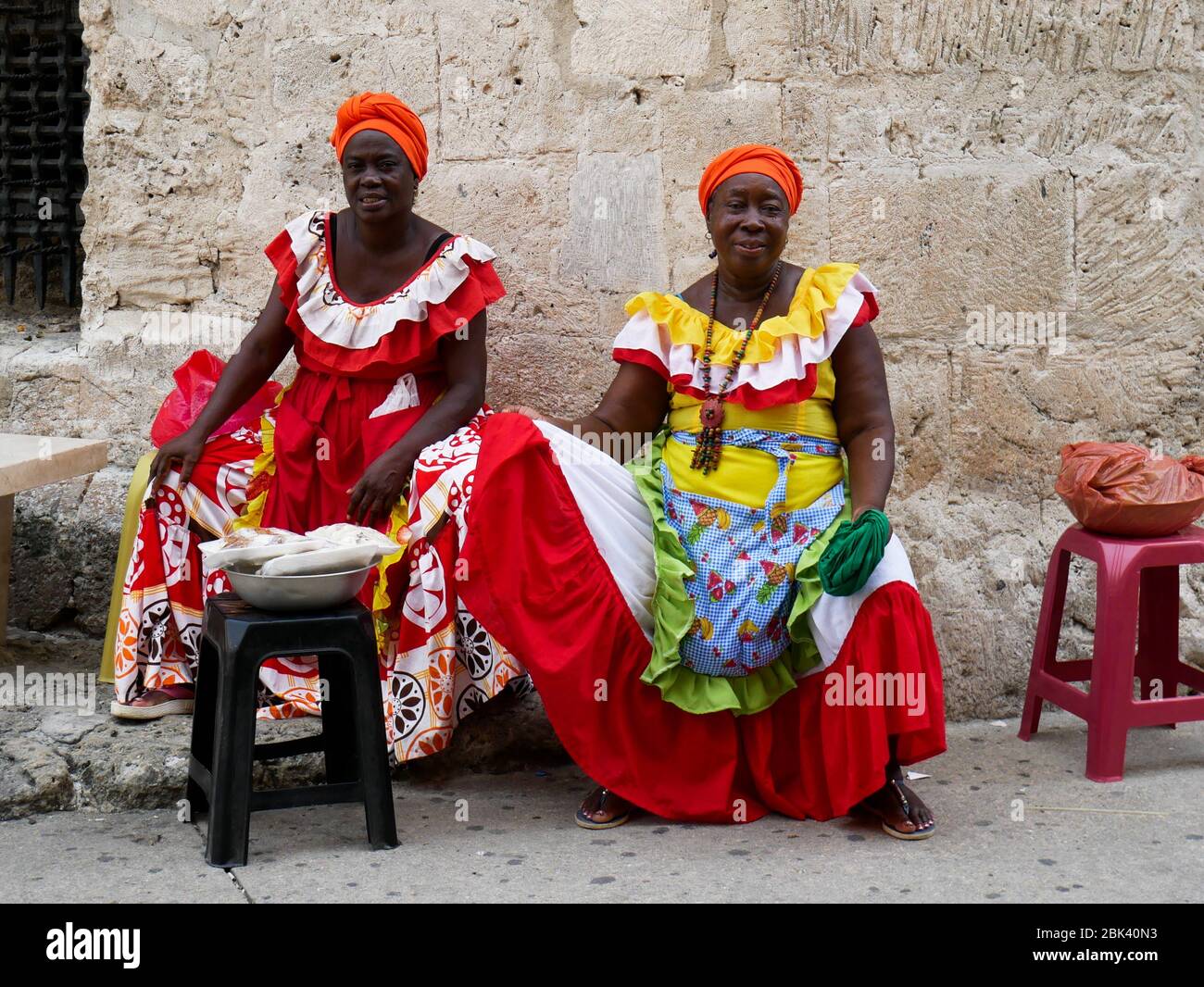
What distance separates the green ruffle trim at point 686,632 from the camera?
3.48 meters

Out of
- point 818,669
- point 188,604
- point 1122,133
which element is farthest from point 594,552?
point 1122,133

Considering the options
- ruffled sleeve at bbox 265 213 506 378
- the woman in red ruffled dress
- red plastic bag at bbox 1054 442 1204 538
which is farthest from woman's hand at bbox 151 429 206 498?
red plastic bag at bbox 1054 442 1204 538

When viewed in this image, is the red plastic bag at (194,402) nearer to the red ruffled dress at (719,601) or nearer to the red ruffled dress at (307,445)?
the red ruffled dress at (307,445)

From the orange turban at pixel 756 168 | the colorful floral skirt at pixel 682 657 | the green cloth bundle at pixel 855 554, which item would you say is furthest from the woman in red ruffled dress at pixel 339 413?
the green cloth bundle at pixel 855 554

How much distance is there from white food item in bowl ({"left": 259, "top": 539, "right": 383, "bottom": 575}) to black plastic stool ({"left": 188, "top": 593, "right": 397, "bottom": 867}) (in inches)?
4.3

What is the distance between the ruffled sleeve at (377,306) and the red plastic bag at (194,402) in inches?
11.2

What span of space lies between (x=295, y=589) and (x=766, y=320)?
1.38 m

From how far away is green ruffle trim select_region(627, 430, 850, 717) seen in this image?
137 inches

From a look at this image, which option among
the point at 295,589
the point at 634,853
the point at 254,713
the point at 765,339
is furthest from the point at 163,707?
the point at 765,339

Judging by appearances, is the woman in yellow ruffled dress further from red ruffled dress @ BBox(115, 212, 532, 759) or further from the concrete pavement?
red ruffled dress @ BBox(115, 212, 532, 759)

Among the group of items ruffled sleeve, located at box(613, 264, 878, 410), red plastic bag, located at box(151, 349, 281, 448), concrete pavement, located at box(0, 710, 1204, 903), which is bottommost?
concrete pavement, located at box(0, 710, 1204, 903)

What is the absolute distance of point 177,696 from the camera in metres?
3.96

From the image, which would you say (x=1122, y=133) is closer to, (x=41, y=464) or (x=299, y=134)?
(x=299, y=134)
